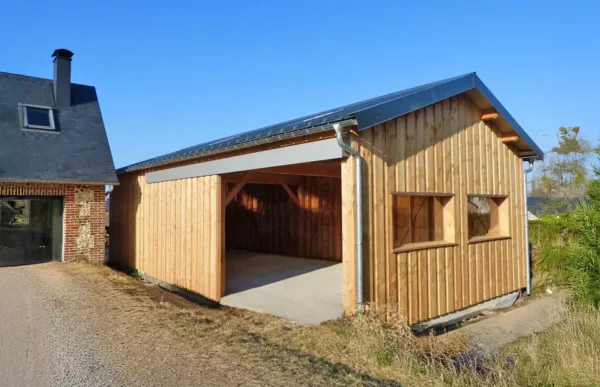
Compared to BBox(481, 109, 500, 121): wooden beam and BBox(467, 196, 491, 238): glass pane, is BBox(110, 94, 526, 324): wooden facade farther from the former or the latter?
BBox(467, 196, 491, 238): glass pane

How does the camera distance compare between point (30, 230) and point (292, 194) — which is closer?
point (30, 230)

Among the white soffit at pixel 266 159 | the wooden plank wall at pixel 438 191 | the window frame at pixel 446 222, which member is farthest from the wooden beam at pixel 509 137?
the white soffit at pixel 266 159

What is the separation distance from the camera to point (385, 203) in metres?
5.37

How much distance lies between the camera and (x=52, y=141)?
11180 millimetres

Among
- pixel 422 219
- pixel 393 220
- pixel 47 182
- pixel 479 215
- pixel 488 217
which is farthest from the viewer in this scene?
pixel 47 182

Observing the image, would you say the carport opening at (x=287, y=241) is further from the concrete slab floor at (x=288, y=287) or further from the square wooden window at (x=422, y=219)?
the square wooden window at (x=422, y=219)

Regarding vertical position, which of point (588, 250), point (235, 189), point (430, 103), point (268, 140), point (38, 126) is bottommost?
point (588, 250)

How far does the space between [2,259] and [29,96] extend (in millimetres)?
4907

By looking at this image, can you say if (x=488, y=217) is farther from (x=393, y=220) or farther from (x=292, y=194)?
(x=292, y=194)

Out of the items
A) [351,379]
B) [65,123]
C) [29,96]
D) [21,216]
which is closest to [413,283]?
[351,379]

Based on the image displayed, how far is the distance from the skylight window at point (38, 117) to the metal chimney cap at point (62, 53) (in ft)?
5.70

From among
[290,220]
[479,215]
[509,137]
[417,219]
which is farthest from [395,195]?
[290,220]

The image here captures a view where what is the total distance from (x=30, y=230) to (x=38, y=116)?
11.0 feet

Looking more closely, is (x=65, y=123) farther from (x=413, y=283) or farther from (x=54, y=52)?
(x=413, y=283)
